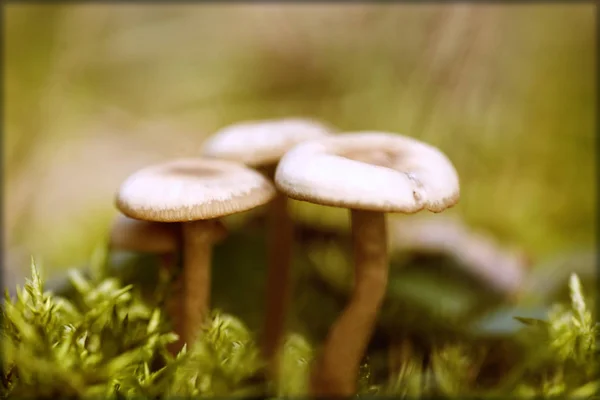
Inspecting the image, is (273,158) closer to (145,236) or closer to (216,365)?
(145,236)

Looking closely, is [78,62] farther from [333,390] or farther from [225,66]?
[333,390]

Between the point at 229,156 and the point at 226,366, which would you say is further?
the point at 229,156

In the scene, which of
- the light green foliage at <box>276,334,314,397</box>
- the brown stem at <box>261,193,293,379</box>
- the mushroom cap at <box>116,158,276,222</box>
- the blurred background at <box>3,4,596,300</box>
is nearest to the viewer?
the mushroom cap at <box>116,158,276,222</box>

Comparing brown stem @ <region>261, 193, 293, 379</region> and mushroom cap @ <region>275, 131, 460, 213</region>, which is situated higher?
mushroom cap @ <region>275, 131, 460, 213</region>

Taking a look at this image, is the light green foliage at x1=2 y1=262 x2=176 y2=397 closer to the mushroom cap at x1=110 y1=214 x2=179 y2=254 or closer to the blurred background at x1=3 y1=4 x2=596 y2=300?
the mushroom cap at x1=110 y1=214 x2=179 y2=254

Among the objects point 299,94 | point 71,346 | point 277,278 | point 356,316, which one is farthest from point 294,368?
point 299,94

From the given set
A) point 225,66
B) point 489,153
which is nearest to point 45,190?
point 225,66

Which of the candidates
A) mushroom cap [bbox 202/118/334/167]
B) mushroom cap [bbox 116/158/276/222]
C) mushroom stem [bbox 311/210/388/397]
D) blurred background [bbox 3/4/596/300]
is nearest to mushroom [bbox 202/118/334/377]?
mushroom cap [bbox 202/118/334/167]

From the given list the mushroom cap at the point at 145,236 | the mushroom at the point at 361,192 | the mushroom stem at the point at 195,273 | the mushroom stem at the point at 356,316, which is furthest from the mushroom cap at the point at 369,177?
the mushroom cap at the point at 145,236
